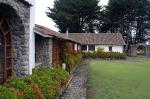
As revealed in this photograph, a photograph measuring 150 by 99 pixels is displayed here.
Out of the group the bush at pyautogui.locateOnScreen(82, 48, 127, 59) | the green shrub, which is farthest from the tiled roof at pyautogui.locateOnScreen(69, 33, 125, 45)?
the green shrub

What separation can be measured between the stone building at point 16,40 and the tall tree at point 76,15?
41.8 meters

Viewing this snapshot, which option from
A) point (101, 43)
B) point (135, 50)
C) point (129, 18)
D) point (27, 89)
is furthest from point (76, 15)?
point (27, 89)

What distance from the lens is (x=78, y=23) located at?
171ft

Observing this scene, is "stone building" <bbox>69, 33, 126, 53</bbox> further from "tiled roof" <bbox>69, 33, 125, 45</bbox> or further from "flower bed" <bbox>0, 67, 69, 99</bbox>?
"flower bed" <bbox>0, 67, 69, 99</bbox>

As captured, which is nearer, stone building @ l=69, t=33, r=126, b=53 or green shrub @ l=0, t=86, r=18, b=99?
green shrub @ l=0, t=86, r=18, b=99

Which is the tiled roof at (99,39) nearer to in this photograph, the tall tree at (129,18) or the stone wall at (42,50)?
the tall tree at (129,18)

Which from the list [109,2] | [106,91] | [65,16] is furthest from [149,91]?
[109,2]

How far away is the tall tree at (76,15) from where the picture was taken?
51.2m

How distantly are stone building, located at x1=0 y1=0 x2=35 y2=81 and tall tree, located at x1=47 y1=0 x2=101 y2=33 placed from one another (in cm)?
4182

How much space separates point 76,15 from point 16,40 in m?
43.1

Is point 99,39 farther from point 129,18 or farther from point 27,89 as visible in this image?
point 27,89

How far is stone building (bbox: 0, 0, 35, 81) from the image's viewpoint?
26.1 ft

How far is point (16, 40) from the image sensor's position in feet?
28.3

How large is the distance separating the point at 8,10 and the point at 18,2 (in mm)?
397
